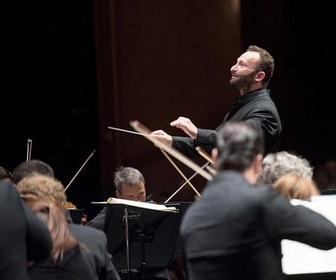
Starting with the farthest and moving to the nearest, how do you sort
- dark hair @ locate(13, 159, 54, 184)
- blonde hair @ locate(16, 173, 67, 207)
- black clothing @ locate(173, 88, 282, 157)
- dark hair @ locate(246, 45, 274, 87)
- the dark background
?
the dark background
dark hair @ locate(246, 45, 274, 87)
black clothing @ locate(173, 88, 282, 157)
dark hair @ locate(13, 159, 54, 184)
blonde hair @ locate(16, 173, 67, 207)

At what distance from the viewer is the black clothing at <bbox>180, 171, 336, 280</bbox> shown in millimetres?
2691

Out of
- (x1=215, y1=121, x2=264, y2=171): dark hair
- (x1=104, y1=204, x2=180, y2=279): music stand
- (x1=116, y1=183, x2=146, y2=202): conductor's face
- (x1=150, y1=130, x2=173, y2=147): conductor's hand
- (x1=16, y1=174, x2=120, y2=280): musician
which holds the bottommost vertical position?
(x1=104, y1=204, x2=180, y2=279): music stand

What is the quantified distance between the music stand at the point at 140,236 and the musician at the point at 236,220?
176cm

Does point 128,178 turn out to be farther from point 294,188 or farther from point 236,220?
point 236,220

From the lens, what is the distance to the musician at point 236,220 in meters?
2.69

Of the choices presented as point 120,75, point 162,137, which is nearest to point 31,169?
point 162,137

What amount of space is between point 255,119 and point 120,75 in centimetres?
276

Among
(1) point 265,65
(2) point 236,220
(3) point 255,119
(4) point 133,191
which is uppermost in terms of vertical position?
(1) point 265,65

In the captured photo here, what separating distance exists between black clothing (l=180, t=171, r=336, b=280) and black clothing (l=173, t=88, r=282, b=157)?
154 cm

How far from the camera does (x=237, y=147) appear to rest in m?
2.73

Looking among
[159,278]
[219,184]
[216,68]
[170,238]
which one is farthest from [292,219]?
[216,68]

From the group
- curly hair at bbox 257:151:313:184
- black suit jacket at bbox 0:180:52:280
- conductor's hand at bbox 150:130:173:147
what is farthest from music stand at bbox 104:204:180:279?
black suit jacket at bbox 0:180:52:280

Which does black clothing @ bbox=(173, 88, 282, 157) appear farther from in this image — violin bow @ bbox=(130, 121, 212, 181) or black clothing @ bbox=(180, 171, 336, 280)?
black clothing @ bbox=(180, 171, 336, 280)

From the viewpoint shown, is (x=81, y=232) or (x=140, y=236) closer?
(x=81, y=232)
